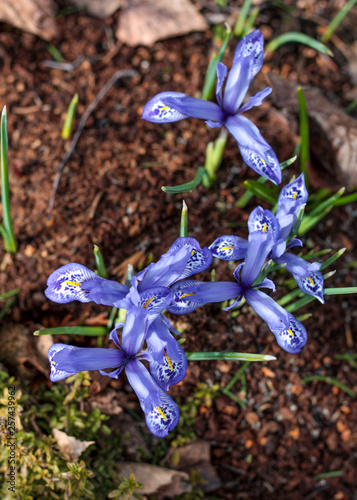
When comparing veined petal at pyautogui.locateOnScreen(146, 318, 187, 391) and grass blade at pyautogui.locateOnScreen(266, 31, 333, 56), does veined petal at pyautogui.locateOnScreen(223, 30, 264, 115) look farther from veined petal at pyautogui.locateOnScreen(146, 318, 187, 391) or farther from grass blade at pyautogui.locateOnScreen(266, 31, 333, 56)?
veined petal at pyautogui.locateOnScreen(146, 318, 187, 391)

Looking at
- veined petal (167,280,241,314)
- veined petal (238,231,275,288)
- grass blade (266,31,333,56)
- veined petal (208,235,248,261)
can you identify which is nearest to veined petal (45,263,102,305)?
veined petal (167,280,241,314)

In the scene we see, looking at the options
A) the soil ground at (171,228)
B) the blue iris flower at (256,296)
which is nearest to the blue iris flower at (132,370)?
the blue iris flower at (256,296)

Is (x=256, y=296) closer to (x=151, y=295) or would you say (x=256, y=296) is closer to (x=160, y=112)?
(x=151, y=295)

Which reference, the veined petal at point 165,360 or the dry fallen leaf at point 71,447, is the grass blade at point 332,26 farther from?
the dry fallen leaf at point 71,447

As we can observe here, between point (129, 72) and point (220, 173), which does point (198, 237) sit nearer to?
point (220, 173)

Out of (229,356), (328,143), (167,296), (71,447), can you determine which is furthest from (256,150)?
(71,447)

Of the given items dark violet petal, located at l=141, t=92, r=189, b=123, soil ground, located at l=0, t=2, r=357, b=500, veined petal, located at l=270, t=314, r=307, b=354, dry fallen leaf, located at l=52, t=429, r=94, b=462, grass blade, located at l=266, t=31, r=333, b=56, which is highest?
grass blade, located at l=266, t=31, r=333, b=56

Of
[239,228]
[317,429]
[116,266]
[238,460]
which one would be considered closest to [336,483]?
[317,429]
